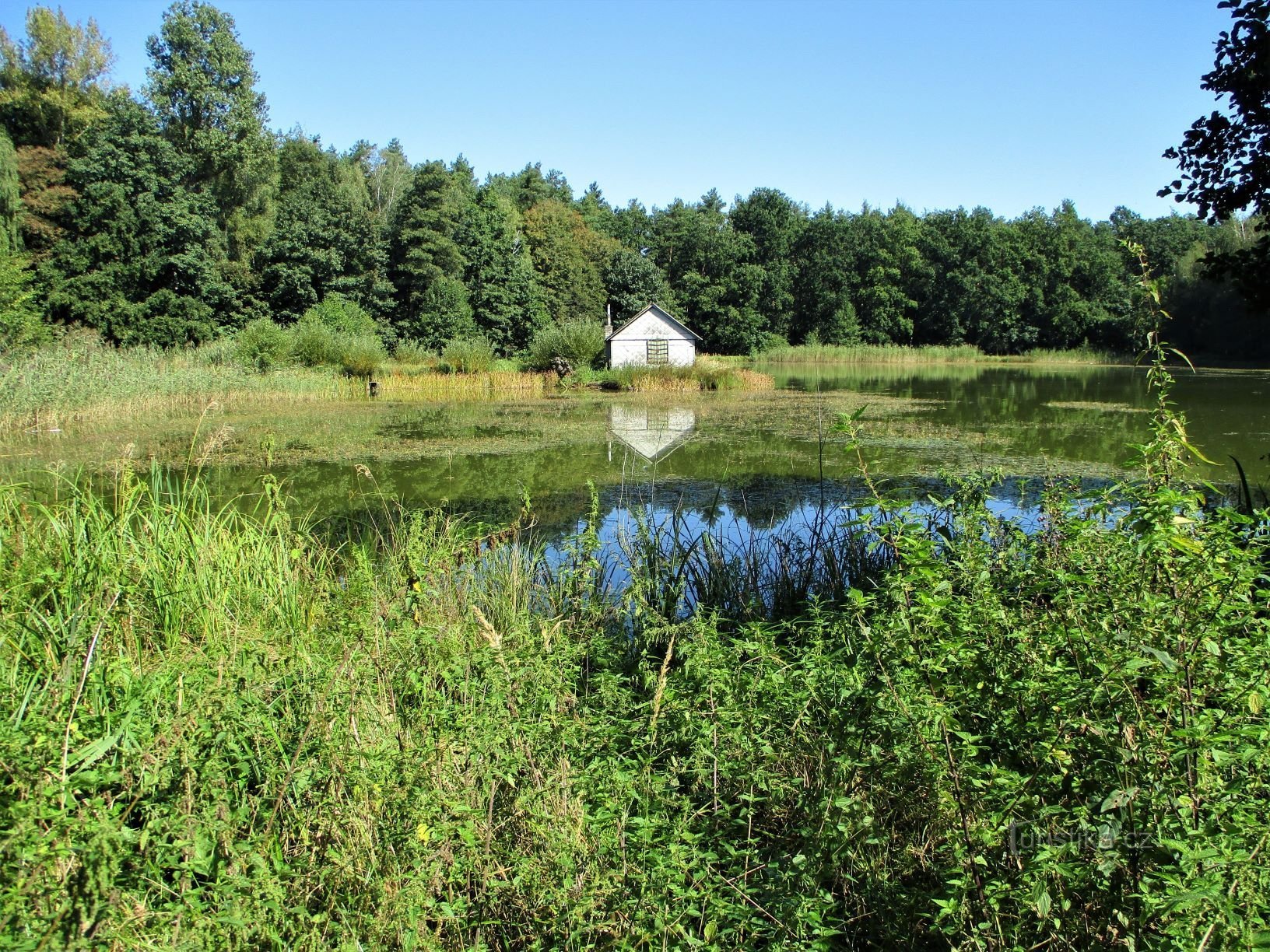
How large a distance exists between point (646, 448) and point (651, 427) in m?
3.18

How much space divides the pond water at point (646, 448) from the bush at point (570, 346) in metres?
5.84

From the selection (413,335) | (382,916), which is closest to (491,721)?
(382,916)

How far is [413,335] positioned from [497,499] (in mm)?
29944

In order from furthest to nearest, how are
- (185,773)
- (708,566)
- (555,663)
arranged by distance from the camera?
(708,566)
(555,663)
(185,773)

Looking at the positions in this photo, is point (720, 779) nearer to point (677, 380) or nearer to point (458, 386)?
point (458, 386)

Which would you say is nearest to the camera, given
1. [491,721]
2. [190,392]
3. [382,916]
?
[382,916]

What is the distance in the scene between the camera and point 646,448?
1297cm

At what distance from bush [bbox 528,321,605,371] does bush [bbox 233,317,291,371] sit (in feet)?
26.9

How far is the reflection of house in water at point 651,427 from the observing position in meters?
12.9

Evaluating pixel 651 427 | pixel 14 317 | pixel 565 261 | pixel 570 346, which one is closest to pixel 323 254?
pixel 570 346

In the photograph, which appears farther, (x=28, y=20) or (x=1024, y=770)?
(x=28, y=20)

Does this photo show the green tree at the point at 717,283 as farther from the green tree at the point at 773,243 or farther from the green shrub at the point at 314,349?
the green shrub at the point at 314,349

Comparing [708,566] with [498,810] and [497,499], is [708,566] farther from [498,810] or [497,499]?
[497,499]

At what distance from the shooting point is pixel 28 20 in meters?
34.2
